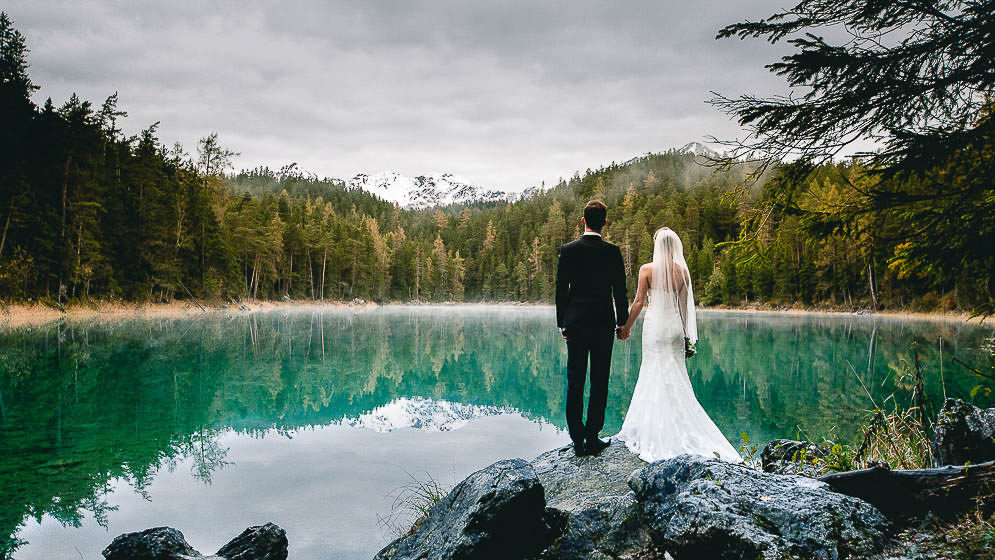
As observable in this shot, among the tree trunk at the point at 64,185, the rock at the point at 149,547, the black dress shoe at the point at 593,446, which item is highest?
the tree trunk at the point at 64,185

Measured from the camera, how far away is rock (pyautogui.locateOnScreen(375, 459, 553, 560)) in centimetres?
330

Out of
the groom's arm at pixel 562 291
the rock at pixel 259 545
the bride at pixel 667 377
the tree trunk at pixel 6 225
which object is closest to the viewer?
the rock at pixel 259 545

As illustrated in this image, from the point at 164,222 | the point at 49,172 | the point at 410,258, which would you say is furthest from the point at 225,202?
the point at 410,258

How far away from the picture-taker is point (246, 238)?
56.3 meters

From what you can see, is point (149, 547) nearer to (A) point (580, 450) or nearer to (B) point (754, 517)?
(A) point (580, 450)

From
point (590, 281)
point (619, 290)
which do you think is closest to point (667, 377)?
point (619, 290)

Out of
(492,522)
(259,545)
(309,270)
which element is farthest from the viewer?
(309,270)

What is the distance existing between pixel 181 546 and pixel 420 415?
733 cm

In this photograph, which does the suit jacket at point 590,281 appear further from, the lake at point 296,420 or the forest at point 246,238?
the lake at point 296,420

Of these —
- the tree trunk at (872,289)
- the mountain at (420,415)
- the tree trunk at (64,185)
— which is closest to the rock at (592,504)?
the mountain at (420,415)

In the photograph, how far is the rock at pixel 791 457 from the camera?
15.1ft

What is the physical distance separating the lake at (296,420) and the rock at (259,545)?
13.1 inches

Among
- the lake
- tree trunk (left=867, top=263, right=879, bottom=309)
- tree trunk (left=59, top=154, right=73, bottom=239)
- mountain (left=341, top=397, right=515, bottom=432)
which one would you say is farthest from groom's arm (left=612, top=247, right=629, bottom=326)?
tree trunk (left=867, top=263, right=879, bottom=309)

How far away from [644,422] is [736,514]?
→ 3.14 meters
